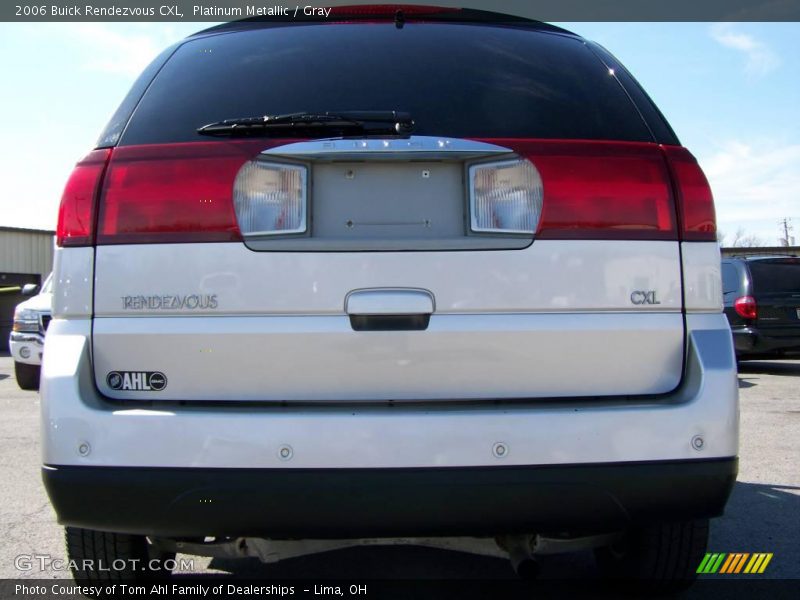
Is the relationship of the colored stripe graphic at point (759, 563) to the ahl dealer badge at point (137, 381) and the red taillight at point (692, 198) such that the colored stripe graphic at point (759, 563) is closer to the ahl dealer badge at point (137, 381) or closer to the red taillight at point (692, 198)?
the red taillight at point (692, 198)

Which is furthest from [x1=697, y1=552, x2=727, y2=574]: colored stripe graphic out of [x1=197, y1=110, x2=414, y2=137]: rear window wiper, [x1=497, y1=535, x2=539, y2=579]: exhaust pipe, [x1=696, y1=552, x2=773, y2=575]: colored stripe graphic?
[x1=197, y1=110, x2=414, y2=137]: rear window wiper

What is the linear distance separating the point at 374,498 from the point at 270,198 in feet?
2.69

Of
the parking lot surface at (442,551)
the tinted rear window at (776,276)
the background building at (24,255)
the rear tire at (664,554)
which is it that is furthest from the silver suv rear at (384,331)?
the background building at (24,255)

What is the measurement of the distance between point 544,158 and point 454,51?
0.52m

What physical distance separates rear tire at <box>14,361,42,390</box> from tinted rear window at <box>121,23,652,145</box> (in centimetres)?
893

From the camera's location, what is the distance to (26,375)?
407 inches

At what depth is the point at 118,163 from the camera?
214 cm

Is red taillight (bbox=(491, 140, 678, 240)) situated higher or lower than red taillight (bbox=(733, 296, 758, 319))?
higher

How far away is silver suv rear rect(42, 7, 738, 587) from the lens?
1.97 meters

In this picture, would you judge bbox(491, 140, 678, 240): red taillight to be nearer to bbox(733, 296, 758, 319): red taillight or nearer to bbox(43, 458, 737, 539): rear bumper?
bbox(43, 458, 737, 539): rear bumper

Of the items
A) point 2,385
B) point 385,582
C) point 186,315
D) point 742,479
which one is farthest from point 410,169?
point 2,385

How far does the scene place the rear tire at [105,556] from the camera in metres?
2.45

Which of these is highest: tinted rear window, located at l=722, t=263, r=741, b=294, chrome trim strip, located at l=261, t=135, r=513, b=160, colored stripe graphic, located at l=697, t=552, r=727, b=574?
chrome trim strip, located at l=261, t=135, r=513, b=160

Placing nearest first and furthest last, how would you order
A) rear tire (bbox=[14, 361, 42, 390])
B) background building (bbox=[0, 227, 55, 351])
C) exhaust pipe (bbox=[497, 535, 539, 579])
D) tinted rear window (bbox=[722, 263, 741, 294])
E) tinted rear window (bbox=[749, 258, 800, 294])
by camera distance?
exhaust pipe (bbox=[497, 535, 539, 579]), rear tire (bbox=[14, 361, 42, 390]), tinted rear window (bbox=[749, 258, 800, 294]), tinted rear window (bbox=[722, 263, 741, 294]), background building (bbox=[0, 227, 55, 351])
